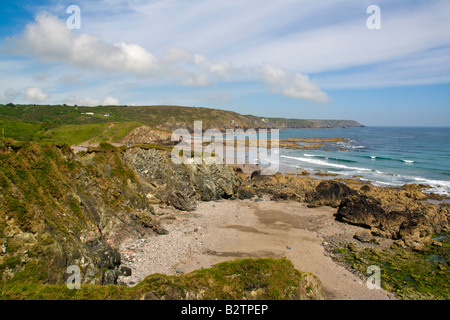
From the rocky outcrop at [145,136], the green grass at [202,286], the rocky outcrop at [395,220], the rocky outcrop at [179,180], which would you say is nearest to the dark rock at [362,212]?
the rocky outcrop at [395,220]

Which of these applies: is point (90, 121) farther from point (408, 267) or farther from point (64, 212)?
point (408, 267)

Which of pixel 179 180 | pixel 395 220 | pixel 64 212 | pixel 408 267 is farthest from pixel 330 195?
pixel 64 212

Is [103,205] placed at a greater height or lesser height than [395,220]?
greater

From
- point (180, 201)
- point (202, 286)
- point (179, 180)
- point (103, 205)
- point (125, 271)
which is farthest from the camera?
point (179, 180)

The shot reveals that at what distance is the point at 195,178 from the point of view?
31875 millimetres

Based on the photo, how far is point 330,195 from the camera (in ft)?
103

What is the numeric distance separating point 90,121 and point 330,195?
10232cm

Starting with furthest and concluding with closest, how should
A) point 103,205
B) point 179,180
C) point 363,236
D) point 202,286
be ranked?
point 179,180 < point 363,236 < point 103,205 < point 202,286

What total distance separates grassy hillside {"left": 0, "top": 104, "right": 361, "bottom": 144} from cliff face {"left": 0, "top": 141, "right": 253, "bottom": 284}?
42.6 ft

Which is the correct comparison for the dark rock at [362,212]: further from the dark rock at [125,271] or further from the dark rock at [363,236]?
the dark rock at [125,271]

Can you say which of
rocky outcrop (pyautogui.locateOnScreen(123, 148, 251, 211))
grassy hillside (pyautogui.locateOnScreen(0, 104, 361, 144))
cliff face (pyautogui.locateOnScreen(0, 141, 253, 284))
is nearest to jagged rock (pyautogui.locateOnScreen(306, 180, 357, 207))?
rocky outcrop (pyautogui.locateOnScreen(123, 148, 251, 211))

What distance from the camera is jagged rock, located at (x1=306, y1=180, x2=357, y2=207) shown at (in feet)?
102

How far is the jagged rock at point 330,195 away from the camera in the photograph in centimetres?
3108
